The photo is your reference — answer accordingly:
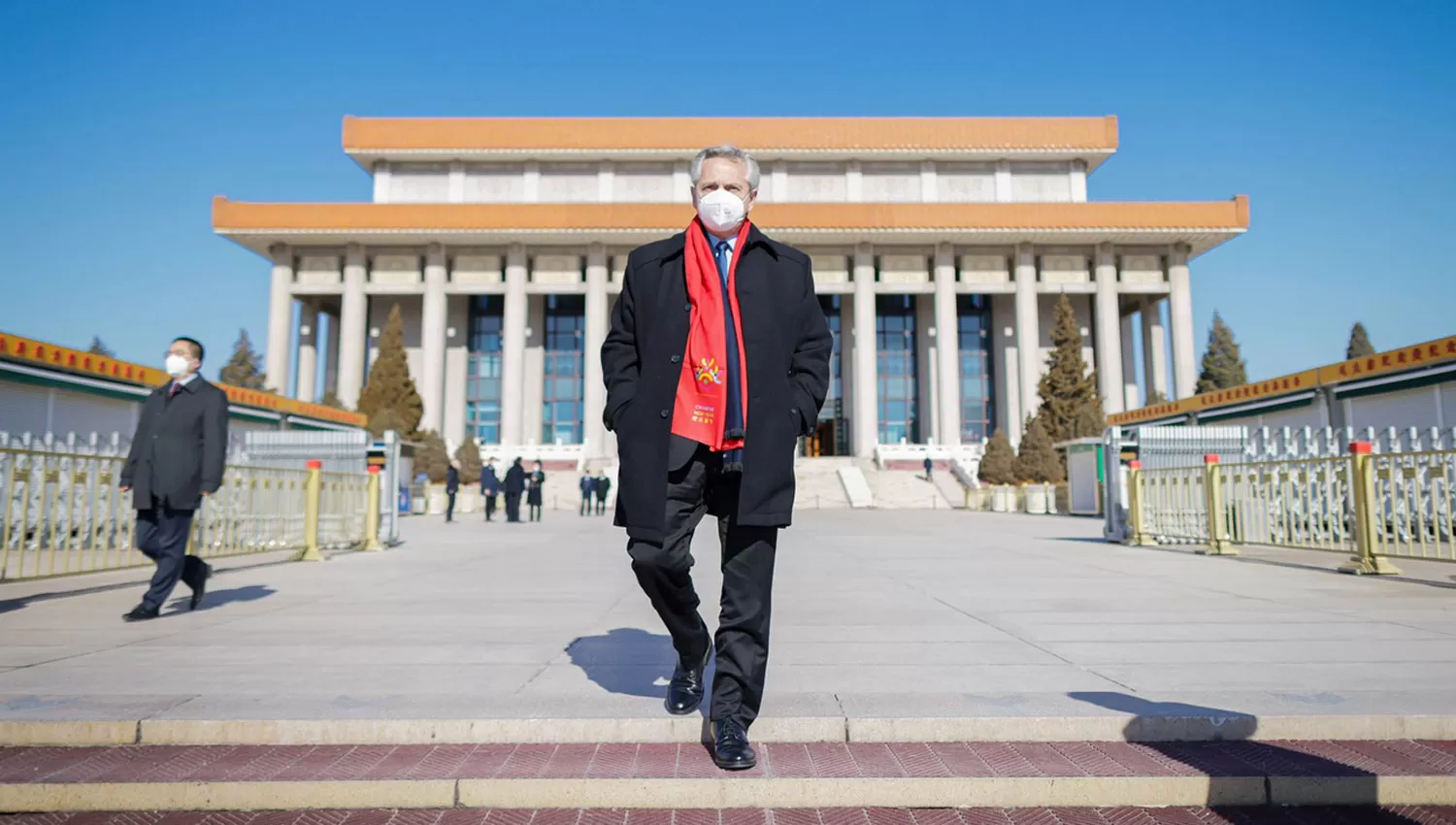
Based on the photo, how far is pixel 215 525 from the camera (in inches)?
424

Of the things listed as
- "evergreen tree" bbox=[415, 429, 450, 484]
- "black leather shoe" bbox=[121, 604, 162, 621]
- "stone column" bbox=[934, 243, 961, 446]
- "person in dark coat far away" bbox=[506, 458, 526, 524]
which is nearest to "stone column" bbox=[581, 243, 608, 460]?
"evergreen tree" bbox=[415, 429, 450, 484]

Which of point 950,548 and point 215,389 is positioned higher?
point 215,389

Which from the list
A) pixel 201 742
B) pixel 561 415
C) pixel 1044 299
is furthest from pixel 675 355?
pixel 1044 299

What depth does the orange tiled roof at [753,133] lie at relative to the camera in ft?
182

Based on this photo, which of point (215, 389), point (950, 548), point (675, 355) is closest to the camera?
point (675, 355)

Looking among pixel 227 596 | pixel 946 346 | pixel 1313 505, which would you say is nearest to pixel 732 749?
pixel 227 596

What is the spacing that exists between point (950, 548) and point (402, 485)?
19.2 meters

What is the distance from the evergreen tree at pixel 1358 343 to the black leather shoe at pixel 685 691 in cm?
7966

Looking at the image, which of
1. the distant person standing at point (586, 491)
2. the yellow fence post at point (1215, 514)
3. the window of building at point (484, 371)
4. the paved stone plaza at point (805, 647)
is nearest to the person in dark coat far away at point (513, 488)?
the distant person standing at point (586, 491)

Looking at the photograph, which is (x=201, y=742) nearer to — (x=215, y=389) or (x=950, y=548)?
(x=215, y=389)

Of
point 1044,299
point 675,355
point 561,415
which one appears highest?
point 1044,299

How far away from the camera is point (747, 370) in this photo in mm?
2906

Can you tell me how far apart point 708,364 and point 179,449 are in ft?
15.2

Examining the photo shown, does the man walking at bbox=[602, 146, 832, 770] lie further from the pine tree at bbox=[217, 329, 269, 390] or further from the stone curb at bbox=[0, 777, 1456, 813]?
the pine tree at bbox=[217, 329, 269, 390]
